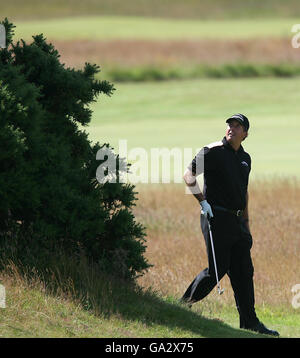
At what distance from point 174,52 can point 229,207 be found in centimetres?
4962

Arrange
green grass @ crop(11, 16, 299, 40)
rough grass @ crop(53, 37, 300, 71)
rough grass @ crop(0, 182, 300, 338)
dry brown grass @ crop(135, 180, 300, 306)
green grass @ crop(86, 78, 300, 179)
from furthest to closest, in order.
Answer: green grass @ crop(11, 16, 299, 40)
rough grass @ crop(53, 37, 300, 71)
green grass @ crop(86, 78, 300, 179)
dry brown grass @ crop(135, 180, 300, 306)
rough grass @ crop(0, 182, 300, 338)

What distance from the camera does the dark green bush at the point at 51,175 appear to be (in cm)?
848

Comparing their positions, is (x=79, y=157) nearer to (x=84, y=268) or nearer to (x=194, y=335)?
(x=84, y=268)

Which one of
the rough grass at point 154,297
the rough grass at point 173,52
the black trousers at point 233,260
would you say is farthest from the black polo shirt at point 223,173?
the rough grass at point 173,52

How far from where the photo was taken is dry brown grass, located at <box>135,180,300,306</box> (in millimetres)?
11719

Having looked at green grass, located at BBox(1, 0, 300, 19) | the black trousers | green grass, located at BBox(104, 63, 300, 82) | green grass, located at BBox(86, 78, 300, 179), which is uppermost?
green grass, located at BBox(1, 0, 300, 19)

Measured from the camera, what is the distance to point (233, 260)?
9.80 metres

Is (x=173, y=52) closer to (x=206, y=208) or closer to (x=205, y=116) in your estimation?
Result: (x=205, y=116)

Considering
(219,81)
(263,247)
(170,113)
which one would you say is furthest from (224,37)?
(263,247)

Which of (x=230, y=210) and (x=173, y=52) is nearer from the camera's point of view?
(x=230, y=210)

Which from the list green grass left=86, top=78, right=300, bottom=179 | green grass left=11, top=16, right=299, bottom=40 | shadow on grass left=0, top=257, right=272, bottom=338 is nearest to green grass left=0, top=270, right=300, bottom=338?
shadow on grass left=0, top=257, right=272, bottom=338

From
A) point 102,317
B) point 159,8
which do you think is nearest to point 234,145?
point 102,317

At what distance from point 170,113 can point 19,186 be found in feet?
112

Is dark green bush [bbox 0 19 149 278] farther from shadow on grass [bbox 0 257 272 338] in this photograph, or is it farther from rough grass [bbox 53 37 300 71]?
rough grass [bbox 53 37 300 71]
